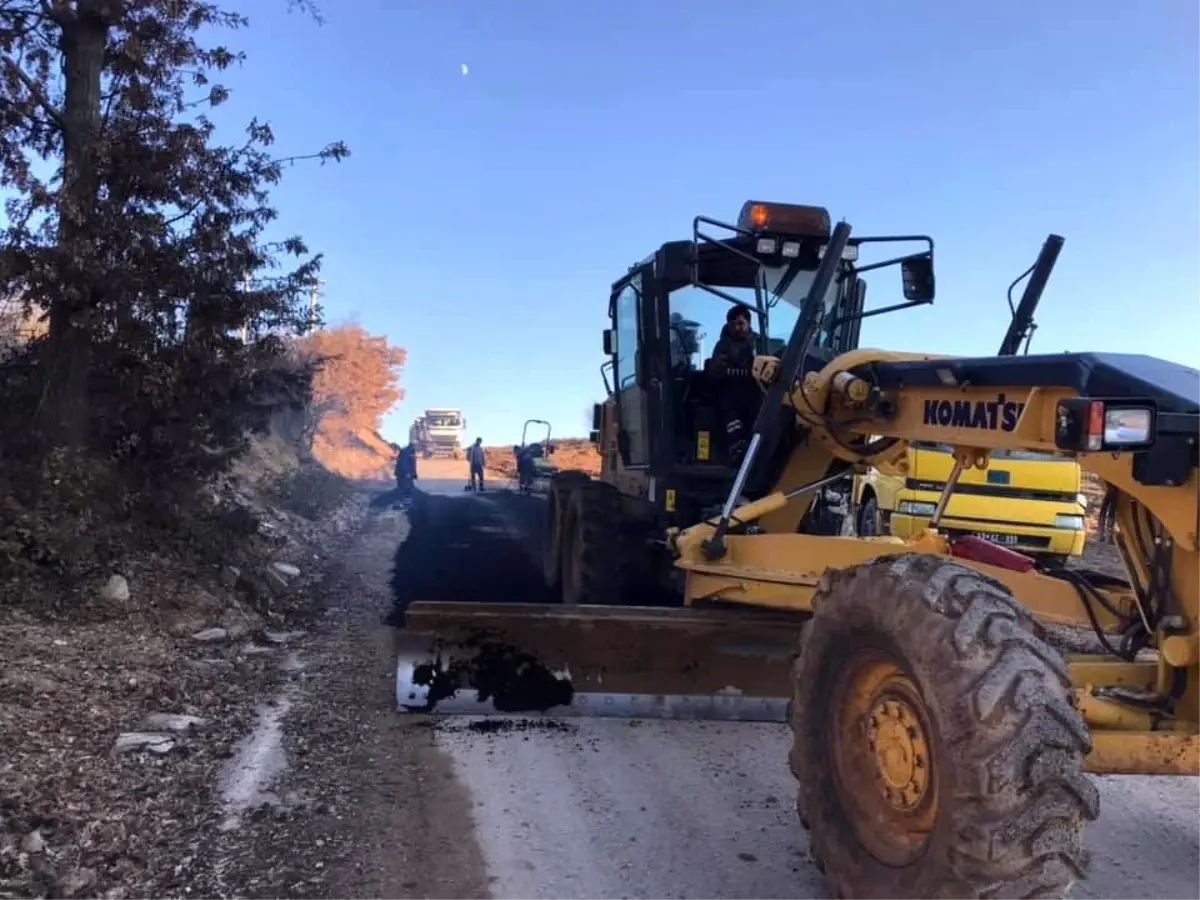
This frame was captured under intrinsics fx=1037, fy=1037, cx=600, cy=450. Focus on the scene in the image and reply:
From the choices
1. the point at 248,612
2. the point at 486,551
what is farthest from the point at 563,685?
the point at 486,551

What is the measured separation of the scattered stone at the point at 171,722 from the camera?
17.8 ft

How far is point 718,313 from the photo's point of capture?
7.29 m

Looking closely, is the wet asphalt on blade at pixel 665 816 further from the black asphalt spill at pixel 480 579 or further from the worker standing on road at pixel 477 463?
the worker standing on road at pixel 477 463

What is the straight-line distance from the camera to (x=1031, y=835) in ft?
8.79

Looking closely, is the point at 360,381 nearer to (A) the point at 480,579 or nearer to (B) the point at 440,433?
(B) the point at 440,433

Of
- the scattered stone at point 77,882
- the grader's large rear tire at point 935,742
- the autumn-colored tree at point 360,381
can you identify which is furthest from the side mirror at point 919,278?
the autumn-colored tree at point 360,381

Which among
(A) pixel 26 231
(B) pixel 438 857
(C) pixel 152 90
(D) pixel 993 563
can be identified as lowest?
(B) pixel 438 857

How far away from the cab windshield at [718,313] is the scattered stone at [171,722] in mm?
3870

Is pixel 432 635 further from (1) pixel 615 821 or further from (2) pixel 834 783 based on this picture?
(2) pixel 834 783

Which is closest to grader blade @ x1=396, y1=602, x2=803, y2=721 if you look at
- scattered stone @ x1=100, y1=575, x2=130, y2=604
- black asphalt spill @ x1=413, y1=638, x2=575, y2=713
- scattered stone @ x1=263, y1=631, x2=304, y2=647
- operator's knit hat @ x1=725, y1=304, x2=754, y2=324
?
black asphalt spill @ x1=413, y1=638, x2=575, y2=713

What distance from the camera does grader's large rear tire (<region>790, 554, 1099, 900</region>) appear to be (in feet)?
8.82

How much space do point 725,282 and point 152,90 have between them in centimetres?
561

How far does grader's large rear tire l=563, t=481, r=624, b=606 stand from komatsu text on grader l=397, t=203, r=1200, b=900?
1.41 meters

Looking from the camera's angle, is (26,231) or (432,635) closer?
(432,635)
